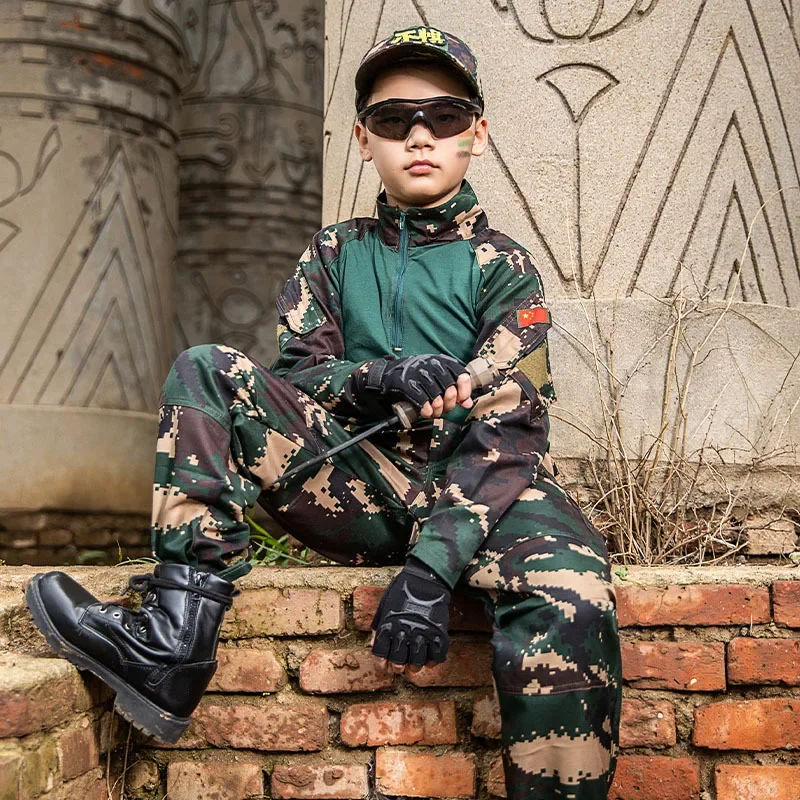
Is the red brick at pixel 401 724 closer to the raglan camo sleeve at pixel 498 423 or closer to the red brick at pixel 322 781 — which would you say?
the red brick at pixel 322 781

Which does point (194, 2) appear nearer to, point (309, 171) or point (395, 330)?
point (309, 171)

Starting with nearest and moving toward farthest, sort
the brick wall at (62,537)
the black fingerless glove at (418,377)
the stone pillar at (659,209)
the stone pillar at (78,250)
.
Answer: the black fingerless glove at (418,377)
the stone pillar at (659,209)
the brick wall at (62,537)
the stone pillar at (78,250)

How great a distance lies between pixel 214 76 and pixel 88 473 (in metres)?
2.71

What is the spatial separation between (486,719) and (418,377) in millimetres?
610

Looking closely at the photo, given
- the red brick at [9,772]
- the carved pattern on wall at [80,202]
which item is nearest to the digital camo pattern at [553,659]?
the red brick at [9,772]

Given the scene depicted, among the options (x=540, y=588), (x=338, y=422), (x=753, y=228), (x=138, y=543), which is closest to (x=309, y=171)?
(x=138, y=543)

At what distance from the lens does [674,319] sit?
2395mm

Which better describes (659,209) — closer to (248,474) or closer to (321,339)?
(321,339)

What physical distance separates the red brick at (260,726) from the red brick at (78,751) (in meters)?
0.19

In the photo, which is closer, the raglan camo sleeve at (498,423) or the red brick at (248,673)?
the raglan camo sleeve at (498,423)

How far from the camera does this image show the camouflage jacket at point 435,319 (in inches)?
70.3

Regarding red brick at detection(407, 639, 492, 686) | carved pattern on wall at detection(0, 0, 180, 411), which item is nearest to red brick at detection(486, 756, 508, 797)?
red brick at detection(407, 639, 492, 686)

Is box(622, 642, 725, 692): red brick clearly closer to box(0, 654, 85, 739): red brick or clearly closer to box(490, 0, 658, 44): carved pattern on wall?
box(0, 654, 85, 739): red brick

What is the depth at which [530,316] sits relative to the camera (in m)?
1.94
